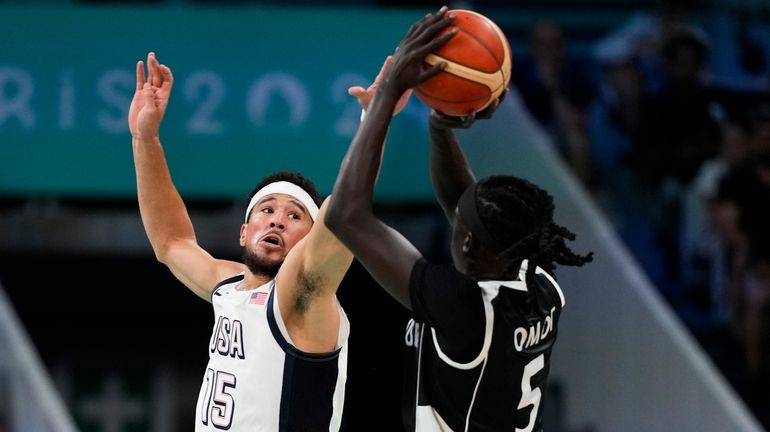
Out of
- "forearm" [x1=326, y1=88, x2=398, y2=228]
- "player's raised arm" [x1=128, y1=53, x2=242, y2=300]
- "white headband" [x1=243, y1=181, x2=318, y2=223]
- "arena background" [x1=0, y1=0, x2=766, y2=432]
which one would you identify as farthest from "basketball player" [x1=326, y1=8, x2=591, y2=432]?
"arena background" [x1=0, y1=0, x2=766, y2=432]

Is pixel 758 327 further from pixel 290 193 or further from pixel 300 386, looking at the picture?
pixel 300 386

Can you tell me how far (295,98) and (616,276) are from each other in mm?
2693

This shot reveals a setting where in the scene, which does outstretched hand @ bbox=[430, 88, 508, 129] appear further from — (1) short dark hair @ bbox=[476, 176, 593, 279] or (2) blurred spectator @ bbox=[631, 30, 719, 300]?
(2) blurred spectator @ bbox=[631, 30, 719, 300]

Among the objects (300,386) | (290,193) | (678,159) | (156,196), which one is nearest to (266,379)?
(300,386)

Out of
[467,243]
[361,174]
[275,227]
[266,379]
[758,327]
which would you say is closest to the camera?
[361,174]

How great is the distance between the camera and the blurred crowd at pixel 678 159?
1049cm

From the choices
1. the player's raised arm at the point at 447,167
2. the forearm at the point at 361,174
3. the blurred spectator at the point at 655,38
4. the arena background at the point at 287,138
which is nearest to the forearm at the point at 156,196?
the player's raised arm at the point at 447,167

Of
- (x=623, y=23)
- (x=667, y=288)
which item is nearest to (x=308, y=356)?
(x=667, y=288)

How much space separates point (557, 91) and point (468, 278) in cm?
686

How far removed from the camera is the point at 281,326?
5207 millimetres

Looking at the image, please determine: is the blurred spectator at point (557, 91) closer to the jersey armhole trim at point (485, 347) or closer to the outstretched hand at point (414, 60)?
the outstretched hand at point (414, 60)

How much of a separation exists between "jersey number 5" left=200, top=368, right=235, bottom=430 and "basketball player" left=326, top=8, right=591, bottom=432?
0.82 meters

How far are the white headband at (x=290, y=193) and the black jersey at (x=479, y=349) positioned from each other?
0.99 m

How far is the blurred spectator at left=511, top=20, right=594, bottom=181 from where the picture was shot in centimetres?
1102
